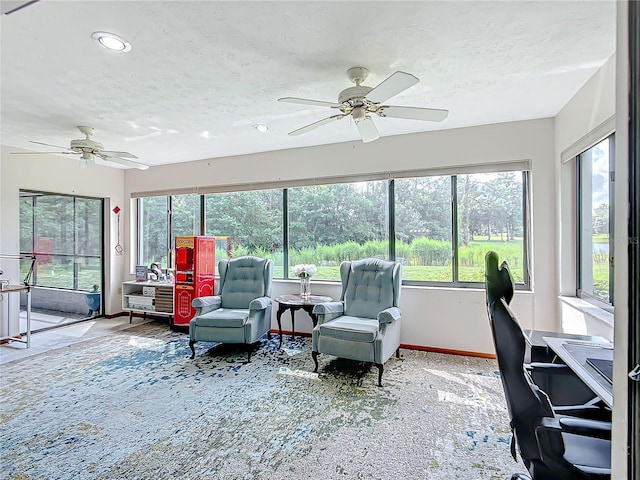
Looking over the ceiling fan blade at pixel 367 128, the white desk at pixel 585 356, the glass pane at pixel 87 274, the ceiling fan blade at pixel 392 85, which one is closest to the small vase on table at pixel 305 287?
the ceiling fan blade at pixel 367 128

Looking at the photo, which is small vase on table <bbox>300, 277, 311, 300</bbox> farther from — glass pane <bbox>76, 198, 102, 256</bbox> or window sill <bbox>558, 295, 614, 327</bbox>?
glass pane <bbox>76, 198, 102, 256</bbox>

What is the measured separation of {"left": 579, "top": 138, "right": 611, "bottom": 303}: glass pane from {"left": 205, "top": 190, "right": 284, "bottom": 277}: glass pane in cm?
357

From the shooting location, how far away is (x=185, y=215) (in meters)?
5.65

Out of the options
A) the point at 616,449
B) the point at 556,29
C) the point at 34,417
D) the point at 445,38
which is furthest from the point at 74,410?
the point at 556,29

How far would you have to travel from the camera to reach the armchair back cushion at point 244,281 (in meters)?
4.28

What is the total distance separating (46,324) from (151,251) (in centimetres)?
182

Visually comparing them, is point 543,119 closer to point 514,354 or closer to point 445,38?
point 445,38

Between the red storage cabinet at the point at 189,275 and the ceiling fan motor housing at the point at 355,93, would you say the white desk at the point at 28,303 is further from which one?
the ceiling fan motor housing at the point at 355,93

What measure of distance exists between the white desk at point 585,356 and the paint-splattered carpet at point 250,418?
764 mm

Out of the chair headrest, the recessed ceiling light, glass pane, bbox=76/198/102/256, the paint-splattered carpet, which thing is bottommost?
the paint-splattered carpet

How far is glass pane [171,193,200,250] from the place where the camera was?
554 centimetres

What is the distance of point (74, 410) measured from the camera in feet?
8.49

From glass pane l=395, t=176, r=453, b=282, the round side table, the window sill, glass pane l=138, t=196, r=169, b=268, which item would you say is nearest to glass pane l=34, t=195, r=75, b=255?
glass pane l=138, t=196, r=169, b=268

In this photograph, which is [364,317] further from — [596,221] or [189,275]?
[189,275]
